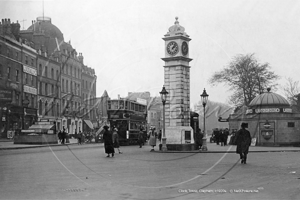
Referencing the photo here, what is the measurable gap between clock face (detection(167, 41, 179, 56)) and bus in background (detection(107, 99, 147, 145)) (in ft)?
30.0

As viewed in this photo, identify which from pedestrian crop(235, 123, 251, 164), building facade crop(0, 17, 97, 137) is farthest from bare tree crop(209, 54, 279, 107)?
pedestrian crop(235, 123, 251, 164)

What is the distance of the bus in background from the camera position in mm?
39188

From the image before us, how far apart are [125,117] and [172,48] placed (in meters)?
10.4

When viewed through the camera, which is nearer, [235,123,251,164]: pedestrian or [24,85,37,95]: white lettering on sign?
[235,123,251,164]: pedestrian

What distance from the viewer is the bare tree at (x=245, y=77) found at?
191ft

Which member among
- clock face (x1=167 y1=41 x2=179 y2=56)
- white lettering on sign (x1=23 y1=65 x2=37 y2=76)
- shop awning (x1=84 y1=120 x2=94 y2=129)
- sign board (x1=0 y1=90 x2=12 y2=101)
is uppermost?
white lettering on sign (x1=23 y1=65 x2=37 y2=76)

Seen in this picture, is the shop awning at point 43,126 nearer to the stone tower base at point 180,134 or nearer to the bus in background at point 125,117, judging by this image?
the bus in background at point 125,117

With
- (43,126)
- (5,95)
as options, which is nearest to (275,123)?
(43,126)

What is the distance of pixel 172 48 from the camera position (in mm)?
31141

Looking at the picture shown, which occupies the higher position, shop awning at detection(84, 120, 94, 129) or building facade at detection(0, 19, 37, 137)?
building facade at detection(0, 19, 37, 137)

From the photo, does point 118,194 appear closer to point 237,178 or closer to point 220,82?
point 237,178

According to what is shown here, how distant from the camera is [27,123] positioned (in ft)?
196

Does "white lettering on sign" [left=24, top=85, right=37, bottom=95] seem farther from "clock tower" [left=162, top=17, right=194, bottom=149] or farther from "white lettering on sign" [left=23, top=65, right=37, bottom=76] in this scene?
"clock tower" [left=162, top=17, right=194, bottom=149]

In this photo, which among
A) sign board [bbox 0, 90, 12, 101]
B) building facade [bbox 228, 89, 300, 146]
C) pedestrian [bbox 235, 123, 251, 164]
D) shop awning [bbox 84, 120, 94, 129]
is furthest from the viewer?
shop awning [bbox 84, 120, 94, 129]
